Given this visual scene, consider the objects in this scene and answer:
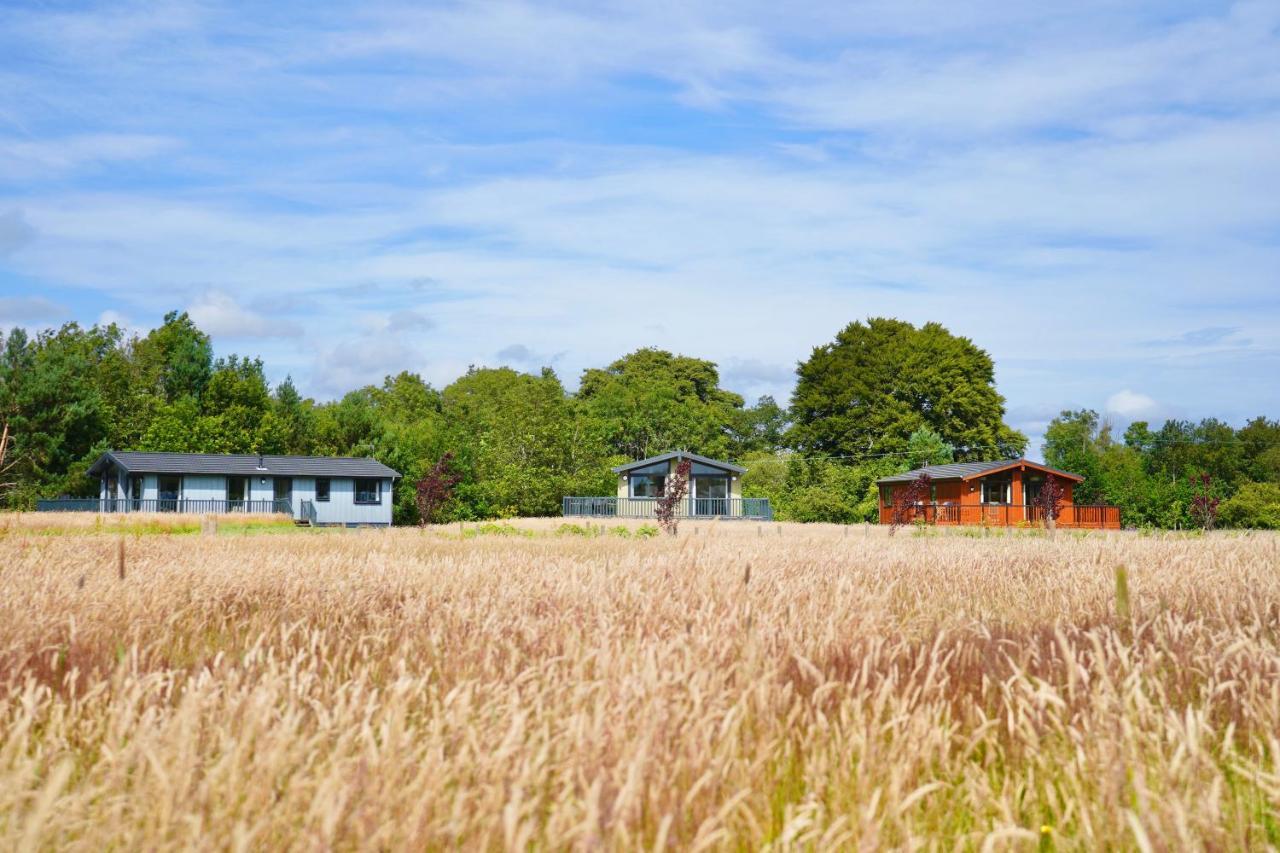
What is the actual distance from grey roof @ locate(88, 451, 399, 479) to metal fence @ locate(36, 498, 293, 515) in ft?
5.16

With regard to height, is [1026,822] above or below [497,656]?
below

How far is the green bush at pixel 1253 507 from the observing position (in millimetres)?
50688

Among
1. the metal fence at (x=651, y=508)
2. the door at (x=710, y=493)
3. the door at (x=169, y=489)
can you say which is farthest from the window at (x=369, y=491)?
the door at (x=710, y=493)

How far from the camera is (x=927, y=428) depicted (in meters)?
62.2

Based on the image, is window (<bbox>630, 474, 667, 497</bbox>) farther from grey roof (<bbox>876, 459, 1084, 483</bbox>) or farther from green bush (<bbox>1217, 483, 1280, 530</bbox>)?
green bush (<bbox>1217, 483, 1280, 530</bbox>)

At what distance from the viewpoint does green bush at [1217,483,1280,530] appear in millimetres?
50688

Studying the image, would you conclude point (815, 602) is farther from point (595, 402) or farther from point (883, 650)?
point (595, 402)

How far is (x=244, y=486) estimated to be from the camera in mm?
55750

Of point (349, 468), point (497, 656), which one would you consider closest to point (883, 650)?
point (497, 656)

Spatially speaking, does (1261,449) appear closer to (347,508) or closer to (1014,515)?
(1014,515)

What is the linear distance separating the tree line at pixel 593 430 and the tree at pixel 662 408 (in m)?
Answer: 0.17

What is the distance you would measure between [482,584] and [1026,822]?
14.1 feet

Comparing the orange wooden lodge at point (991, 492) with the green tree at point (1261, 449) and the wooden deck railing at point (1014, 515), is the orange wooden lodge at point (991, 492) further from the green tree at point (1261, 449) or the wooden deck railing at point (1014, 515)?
the green tree at point (1261, 449)

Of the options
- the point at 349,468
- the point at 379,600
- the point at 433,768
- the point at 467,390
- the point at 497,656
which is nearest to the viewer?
the point at 433,768
